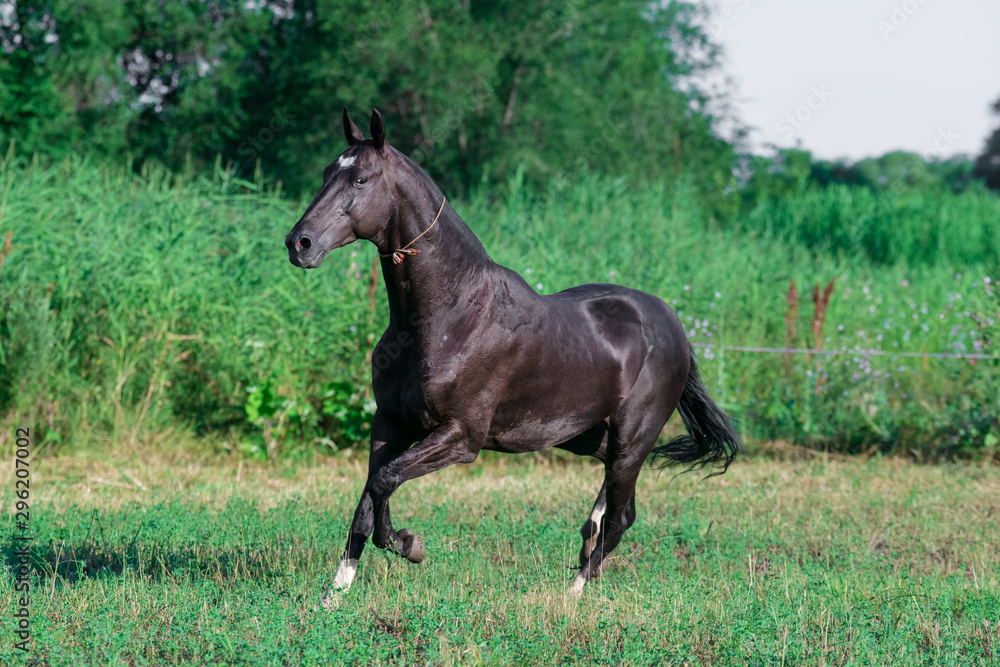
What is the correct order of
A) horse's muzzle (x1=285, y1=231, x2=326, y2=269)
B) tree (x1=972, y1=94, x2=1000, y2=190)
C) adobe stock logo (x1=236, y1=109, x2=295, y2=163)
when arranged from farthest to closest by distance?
tree (x1=972, y1=94, x2=1000, y2=190)
adobe stock logo (x1=236, y1=109, x2=295, y2=163)
horse's muzzle (x1=285, y1=231, x2=326, y2=269)

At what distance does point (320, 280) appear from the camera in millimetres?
9461

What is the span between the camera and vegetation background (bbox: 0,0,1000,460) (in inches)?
347

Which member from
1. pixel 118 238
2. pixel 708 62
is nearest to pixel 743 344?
pixel 118 238

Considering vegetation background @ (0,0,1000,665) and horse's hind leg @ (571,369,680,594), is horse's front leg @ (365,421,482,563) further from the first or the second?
horse's hind leg @ (571,369,680,594)

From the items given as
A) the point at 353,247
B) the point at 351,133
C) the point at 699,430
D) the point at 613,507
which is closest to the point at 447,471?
the point at 353,247

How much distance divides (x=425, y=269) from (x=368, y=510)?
118 cm

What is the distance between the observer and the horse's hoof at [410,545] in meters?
4.50

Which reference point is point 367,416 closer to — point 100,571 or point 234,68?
point 100,571

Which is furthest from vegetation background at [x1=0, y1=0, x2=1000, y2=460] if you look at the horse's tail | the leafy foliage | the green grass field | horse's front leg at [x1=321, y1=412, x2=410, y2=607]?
horse's front leg at [x1=321, y1=412, x2=410, y2=607]

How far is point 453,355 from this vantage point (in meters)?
4.48

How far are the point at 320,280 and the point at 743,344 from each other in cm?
462

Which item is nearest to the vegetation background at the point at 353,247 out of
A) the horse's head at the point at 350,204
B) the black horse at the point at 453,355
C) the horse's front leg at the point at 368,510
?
the black horse at the point at 453,355

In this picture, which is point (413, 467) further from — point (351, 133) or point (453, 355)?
point (351, 133)

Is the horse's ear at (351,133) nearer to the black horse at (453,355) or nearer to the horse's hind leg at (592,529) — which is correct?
the black horse at (453,355)
